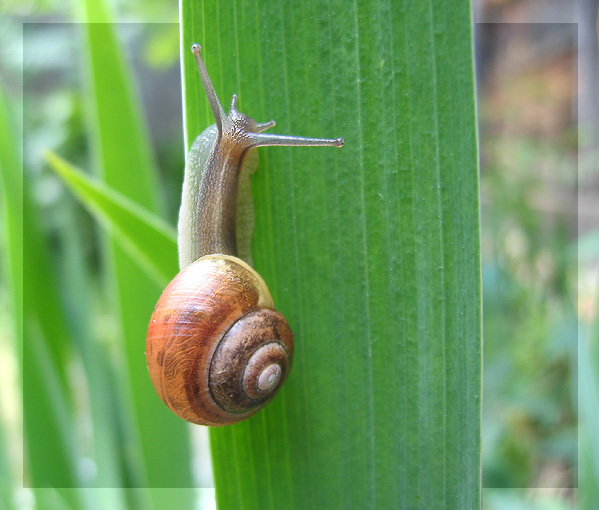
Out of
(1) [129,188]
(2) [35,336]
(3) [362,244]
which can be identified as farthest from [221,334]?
(2) [35,336]

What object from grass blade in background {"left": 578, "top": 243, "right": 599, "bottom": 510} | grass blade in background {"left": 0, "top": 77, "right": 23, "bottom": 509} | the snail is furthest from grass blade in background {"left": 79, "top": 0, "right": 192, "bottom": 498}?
grass blade in background {"left": 578, "top": 243, "right": 599, "bottom": 510}

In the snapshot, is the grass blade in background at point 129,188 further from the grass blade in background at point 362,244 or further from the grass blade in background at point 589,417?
the grass blade in background at point 589,417

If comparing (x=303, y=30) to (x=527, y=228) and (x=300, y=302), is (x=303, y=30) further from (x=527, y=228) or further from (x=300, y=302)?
(x=527, y=228)

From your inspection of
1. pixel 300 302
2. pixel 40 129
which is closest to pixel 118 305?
pixel 300 302

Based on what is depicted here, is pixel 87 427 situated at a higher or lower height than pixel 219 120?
lower

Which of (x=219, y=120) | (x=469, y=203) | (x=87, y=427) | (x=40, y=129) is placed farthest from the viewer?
(x=40, y=129)

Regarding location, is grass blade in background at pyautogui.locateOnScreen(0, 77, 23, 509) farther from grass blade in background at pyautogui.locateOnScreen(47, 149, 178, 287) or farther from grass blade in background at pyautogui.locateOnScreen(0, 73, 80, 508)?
grass blade in background at pyautogui.locateOnScreen(47, 149, 178, 287)
